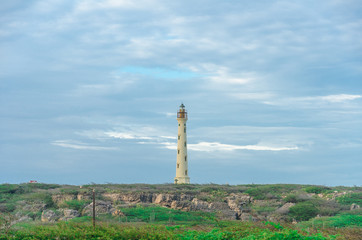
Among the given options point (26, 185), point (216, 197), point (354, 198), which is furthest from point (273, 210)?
point (26, 185)

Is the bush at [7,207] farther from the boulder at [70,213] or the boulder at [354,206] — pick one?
the boulder at [354,206]

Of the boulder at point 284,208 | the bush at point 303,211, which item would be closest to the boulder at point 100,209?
the boulder at point 284,208

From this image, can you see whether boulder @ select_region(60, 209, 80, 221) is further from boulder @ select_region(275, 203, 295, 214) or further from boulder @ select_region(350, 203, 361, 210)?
boulder @ select_region(350, 203, 361, 210)

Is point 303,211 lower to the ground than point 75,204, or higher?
lower

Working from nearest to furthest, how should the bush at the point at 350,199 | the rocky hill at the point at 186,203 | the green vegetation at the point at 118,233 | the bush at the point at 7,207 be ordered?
A: the green vegetation at the point at 118,233, the rocky hill at the point at 186,203, the bush at the point at 7,207, the bush at the point at 350,199

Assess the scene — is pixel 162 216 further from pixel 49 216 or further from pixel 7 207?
pixel 7 207

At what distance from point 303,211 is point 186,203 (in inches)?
322

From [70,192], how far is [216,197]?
11.4 m

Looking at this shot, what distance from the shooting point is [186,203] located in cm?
3173

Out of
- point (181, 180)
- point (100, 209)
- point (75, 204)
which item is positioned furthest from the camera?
point (181, 180)

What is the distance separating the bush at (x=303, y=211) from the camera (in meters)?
30.4

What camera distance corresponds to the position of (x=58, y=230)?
56.9 ft

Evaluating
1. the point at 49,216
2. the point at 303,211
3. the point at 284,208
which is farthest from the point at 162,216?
the point at 303,211

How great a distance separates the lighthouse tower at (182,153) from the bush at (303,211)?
19.3 m
